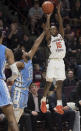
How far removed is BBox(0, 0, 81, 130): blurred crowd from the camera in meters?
11.7

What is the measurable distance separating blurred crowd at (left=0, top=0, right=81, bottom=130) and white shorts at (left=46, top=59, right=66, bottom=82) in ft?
3.80

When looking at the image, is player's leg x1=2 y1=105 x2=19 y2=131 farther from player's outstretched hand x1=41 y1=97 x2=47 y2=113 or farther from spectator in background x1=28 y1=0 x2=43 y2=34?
spectator in background x1=28 y1=0 x2=43 y2=34

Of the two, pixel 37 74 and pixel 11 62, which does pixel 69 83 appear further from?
pixel 11 62

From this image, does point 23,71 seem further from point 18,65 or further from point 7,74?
point 7,74

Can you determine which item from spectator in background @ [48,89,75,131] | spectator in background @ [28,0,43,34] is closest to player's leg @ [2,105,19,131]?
spectator in background @ [48,89,75,131]

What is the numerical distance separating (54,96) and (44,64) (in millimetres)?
2238

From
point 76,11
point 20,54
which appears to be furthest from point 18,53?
point 76,11

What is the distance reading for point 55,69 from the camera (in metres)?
9.26

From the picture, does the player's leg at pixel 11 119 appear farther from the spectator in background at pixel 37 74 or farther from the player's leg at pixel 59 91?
the spectator in background at pixel 37 74

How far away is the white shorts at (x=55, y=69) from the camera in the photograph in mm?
9227

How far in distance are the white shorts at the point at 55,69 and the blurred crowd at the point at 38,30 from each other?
45.6 inches

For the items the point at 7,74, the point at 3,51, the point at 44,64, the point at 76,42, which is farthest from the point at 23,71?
the point at 76,42

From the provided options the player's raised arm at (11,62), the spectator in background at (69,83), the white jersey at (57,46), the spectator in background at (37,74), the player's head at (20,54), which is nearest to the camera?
the player's raised arm at (11,62)

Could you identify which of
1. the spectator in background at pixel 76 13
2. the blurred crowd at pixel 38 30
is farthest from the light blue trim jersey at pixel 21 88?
the spectator in background at pixel 76 13
